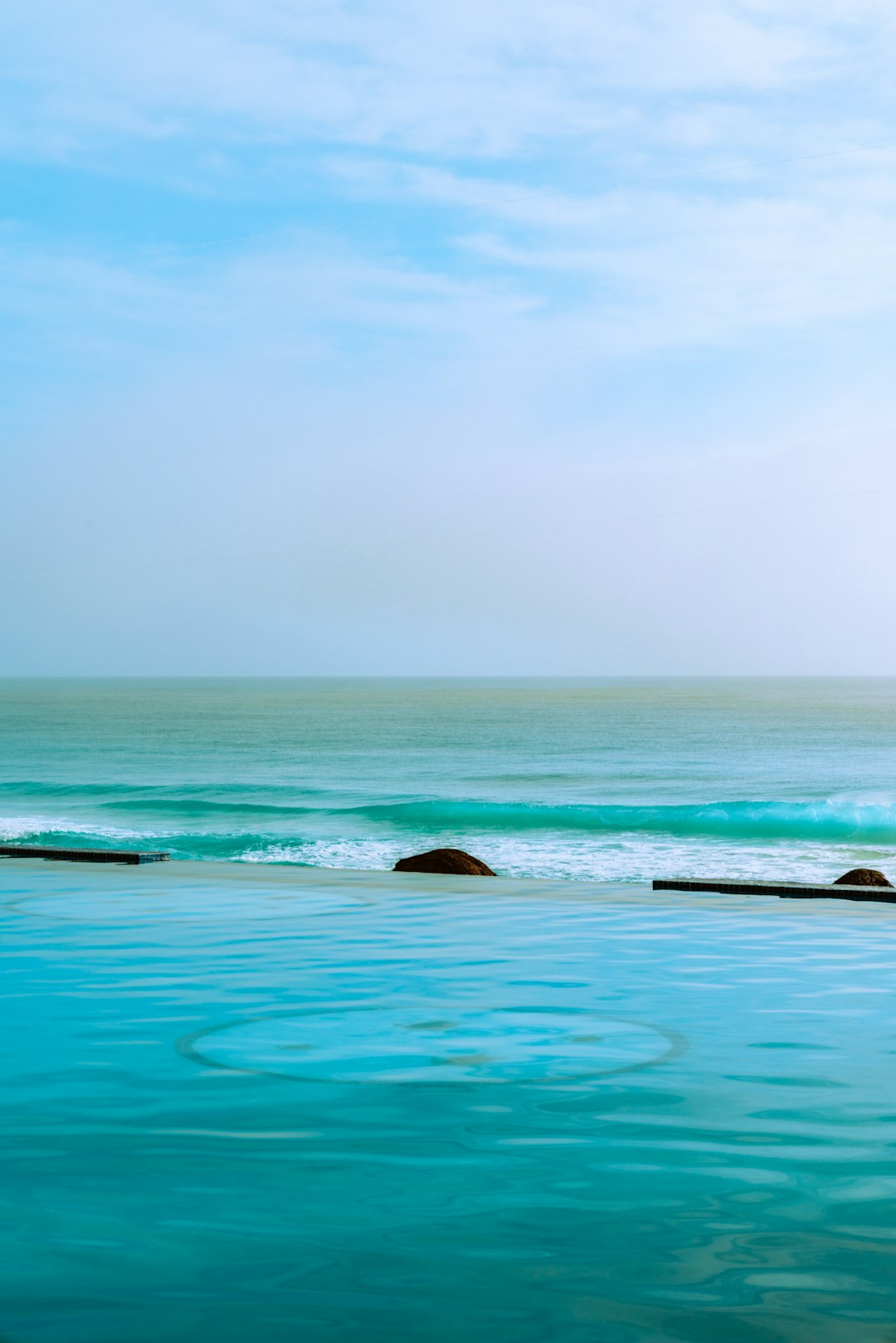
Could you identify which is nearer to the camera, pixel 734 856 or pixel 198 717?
pixel 734 856

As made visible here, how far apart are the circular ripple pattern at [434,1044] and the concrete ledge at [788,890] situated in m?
4.38

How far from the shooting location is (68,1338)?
3.05 meters

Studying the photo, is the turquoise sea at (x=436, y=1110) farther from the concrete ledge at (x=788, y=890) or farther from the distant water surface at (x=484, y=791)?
the distant water surface at (x=484, y=791)

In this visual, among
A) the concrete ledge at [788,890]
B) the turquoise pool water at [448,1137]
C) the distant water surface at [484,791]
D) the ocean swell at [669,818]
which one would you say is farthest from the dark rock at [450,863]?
the ocean swell at [669,818]

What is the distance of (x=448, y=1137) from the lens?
182 inches

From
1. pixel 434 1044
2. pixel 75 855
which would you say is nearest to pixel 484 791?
pixel 75 855

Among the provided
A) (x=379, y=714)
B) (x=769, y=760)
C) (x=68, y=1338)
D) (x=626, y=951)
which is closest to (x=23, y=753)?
(x=769, y=760)

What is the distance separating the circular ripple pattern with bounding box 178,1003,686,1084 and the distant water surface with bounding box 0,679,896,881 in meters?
19.0

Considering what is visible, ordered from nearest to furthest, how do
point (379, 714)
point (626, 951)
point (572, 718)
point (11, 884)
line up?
point (626, 951)
point (11, 884)
point (572, 718)
point (379, 714)

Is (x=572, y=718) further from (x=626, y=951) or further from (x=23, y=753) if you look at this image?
(x=626, y=951)

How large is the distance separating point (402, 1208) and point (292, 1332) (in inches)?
33.7

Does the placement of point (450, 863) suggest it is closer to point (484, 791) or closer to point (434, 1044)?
point (434, 1044)

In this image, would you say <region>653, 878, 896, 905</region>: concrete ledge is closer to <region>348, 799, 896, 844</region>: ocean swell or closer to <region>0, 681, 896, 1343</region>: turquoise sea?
<region>0, 681, 896, 1343</region>: turquoise sea

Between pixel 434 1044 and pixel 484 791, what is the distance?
41.3 metres
